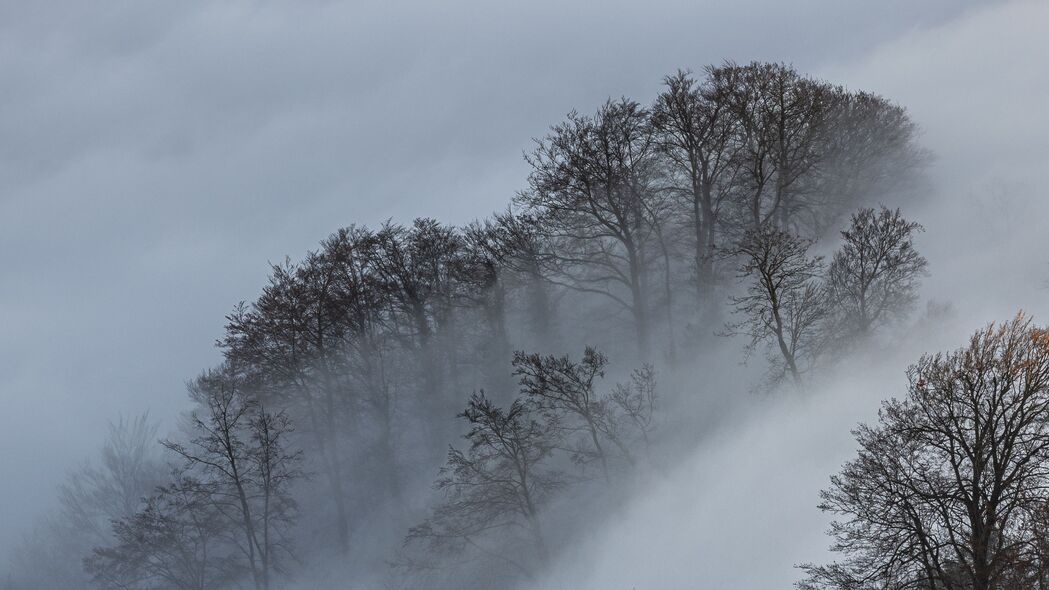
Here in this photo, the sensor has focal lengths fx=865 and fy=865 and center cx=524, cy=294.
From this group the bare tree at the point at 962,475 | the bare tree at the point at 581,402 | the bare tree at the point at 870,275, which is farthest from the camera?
the bare tree at the point at 581,402

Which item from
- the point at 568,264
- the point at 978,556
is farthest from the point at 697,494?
the point at 978,556

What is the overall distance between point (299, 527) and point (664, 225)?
2743 centimetres

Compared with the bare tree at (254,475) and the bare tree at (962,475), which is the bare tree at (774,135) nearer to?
the bare tree at (962,475)

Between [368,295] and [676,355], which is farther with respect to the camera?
[368,295]

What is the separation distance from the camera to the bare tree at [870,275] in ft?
115

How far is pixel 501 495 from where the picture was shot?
37062mm

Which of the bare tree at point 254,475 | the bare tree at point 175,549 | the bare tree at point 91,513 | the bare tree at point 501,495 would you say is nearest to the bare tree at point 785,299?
the bare tree at point 501,495

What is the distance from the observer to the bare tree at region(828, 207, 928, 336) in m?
34.9

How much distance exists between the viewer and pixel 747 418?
3731cm

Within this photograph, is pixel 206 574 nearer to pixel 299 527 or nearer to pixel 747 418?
pixel 299 527

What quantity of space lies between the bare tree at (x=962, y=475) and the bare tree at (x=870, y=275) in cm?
1151

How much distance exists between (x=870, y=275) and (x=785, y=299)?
3.50 meters

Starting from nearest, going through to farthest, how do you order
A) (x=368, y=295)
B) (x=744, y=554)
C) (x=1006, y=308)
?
(x=744, y=554) → (x=1006, y=308) → (x=368, y=295)

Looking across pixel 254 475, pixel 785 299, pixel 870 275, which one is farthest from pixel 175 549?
pixel 870 275
